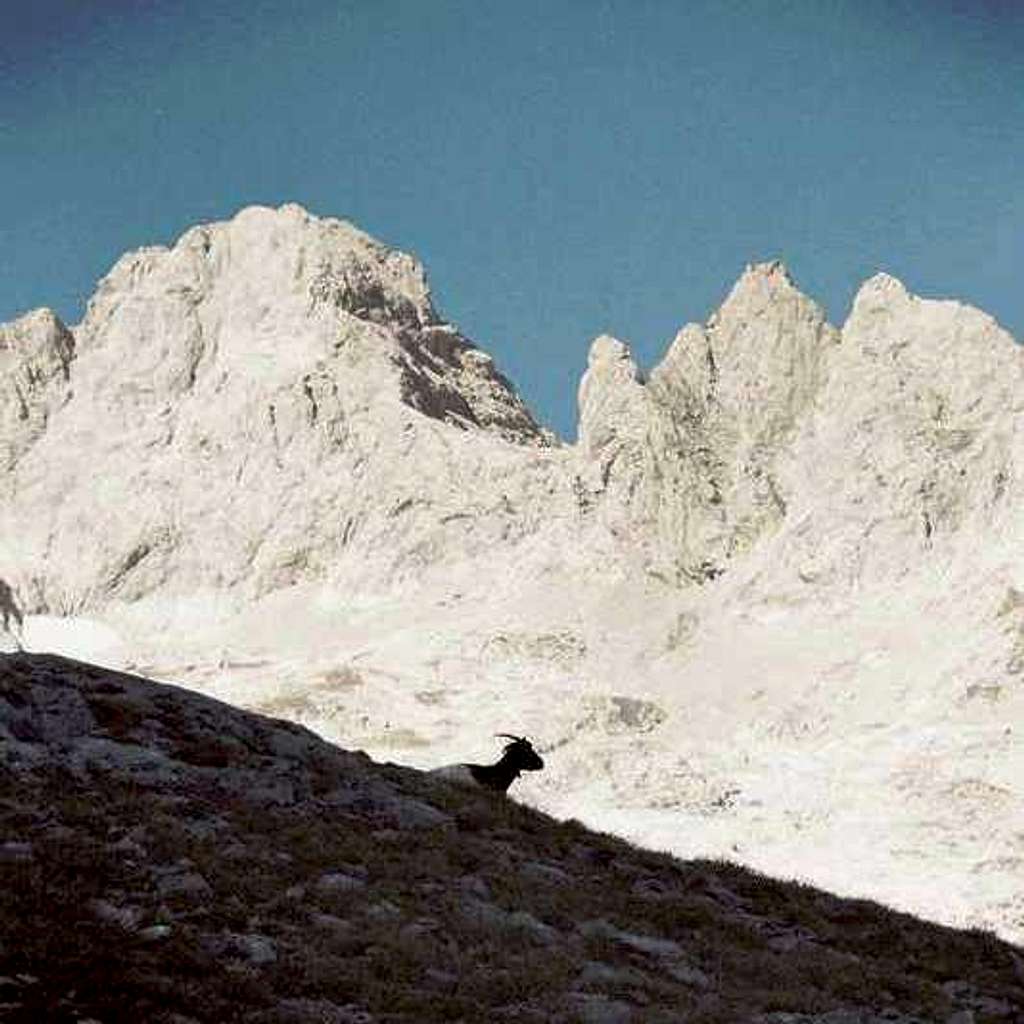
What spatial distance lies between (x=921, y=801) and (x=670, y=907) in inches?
Answer: 4350

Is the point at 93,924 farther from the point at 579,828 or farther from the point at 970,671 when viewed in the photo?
the point at 970,671

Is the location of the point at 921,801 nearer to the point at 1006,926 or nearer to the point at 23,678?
the point at 1006,926

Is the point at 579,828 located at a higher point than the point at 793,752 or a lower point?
lower

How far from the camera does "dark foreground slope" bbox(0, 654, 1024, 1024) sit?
14047 millimetres

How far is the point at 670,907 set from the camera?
21422mm

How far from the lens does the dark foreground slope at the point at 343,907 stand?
1405cm

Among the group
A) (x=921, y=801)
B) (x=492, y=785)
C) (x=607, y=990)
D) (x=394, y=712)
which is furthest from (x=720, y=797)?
(x=607, y=990)

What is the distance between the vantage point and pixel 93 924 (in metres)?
14.5

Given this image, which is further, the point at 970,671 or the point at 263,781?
the point at 970,671

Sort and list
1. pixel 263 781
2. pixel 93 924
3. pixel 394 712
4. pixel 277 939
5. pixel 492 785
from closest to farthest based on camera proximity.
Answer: pixel 93 924
pixel 277 939
pixel 263 781
pixel 492 785
pixel 394 712

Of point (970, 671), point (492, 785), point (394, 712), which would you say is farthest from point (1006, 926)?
point (394, 712)

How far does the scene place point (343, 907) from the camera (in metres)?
17.5

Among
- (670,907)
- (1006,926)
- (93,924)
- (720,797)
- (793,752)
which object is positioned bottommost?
(93,924)

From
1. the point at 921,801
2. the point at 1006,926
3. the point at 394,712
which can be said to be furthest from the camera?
the point at 394,712
